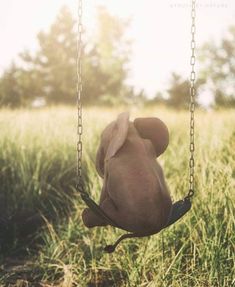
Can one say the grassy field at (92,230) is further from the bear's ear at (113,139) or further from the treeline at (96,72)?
the treeline at (96,72)

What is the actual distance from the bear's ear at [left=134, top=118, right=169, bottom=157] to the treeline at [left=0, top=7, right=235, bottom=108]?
21.3 m

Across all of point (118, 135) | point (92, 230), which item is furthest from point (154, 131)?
point (92, 230)

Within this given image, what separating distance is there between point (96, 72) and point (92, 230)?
2116 cm

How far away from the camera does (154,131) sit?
2.37 m

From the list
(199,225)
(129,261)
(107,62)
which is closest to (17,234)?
(129,261)

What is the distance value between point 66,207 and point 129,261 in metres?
1.60

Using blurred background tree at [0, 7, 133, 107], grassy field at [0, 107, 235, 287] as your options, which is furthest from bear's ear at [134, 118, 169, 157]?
blurred background tree at [0, 7, 133, 107]

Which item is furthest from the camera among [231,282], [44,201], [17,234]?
[44,201]

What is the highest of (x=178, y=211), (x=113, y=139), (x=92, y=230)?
(x=113, y=139)

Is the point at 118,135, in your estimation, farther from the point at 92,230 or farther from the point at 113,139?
the point at 92,230

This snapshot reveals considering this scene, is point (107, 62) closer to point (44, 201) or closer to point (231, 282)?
point (44, 201)

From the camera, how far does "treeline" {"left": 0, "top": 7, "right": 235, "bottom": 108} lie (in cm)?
2381

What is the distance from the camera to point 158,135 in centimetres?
236

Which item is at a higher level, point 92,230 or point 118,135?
point 118,135
